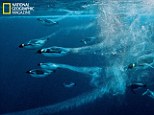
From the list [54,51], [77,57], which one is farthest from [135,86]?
[54,51]

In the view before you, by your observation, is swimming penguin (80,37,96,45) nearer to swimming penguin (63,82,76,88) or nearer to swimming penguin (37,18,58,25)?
swimming penguin (37,18,58,25)

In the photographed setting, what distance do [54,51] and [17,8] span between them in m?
0.60

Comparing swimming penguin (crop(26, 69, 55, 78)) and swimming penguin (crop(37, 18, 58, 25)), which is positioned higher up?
swimming penguin (crop(37, 18, 58, 25))

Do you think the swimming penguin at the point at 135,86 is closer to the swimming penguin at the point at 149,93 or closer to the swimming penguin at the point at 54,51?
the swimming penguin at the point at 149,93

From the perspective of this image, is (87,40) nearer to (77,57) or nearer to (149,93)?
A: (77,57)

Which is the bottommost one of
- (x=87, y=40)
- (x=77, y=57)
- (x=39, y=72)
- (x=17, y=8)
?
(x=39, y=72)

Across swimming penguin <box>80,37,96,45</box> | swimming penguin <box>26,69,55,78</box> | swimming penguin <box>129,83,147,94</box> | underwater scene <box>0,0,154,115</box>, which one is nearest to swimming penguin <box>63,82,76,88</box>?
underwater scene <box>0,0,154,115</box>

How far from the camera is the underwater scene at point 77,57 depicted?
425 centimetres

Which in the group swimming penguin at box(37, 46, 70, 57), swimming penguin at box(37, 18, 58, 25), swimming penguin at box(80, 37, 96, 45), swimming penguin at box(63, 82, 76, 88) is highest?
swimming penguin at box(37, 18, 58, 25)

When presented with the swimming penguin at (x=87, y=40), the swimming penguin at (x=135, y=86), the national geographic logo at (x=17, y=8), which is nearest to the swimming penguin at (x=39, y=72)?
the swimming penguin at (x=87, y=40)

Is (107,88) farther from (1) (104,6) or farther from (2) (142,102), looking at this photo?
(1) (104,6)

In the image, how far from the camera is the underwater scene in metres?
4.25

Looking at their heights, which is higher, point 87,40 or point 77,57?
point 87,40

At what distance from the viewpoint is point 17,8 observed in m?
4.25
